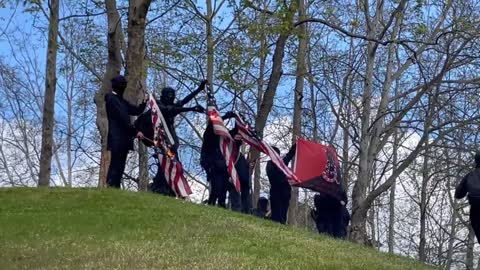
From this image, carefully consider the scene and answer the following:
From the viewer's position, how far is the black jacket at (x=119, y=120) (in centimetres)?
1805

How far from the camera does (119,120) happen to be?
1817 centimetres

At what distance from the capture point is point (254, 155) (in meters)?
A: 27.9

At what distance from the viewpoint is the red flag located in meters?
20.8

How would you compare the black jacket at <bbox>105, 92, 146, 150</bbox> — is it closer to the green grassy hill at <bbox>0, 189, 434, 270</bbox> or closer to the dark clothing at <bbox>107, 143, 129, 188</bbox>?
the dark clothing at <bbox>107, 143, 129, 188</bbox>

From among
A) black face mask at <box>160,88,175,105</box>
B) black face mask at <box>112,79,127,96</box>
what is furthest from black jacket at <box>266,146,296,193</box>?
black face mask at <box>112,79,127,96</box>

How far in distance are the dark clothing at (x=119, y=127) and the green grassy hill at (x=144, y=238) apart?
731mm

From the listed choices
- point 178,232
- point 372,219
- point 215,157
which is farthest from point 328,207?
point 372,219

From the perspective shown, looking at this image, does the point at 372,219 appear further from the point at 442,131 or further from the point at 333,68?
the point at 442,131

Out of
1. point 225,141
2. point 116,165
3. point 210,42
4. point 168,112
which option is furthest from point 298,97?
point 116,165

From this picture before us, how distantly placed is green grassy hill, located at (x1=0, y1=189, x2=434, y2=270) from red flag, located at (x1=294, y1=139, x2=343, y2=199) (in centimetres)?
366

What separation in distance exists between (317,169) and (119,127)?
5.00 metres

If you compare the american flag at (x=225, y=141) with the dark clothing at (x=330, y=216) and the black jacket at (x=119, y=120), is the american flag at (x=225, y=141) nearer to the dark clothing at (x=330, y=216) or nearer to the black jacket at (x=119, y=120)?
the black jacket at (x=119, y=120)

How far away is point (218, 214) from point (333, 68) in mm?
17914

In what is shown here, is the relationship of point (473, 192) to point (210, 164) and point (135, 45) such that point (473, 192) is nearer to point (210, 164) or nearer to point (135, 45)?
point (210, 164)
